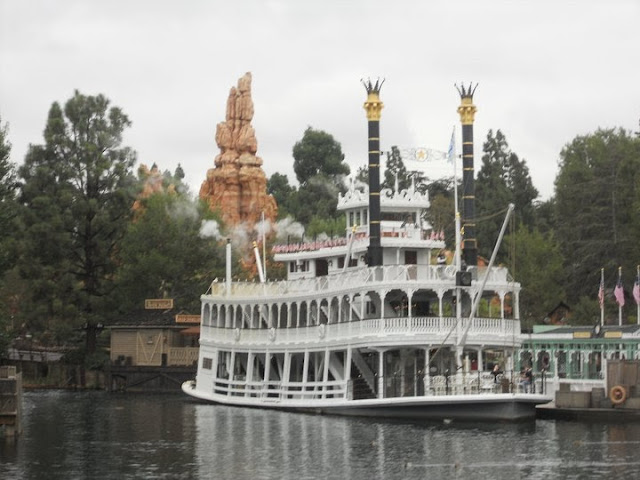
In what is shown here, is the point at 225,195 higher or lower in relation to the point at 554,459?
higher

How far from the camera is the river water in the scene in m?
39.6

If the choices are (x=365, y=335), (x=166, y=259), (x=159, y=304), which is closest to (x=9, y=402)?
(x=365, y=335)

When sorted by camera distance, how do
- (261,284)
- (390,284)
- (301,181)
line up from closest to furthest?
(390,284)
(261,284)
(301,181)

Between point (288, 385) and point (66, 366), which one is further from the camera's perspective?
point (66, 366)

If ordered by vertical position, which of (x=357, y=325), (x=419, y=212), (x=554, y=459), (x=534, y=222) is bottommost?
(x=554, y=459)

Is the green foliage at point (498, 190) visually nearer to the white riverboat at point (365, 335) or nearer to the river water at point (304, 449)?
the white riverboat at point (365, 335)

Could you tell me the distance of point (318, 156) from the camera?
481 feet

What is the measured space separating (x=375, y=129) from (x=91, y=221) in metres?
33.2

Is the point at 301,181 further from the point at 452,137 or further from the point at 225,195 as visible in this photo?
the point at 452,137

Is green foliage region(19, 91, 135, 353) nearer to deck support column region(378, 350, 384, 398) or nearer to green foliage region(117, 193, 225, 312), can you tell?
green foliage region(117, 193, 225, 312)

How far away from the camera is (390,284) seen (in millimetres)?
54625

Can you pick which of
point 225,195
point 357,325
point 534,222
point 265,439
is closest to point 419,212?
point 357,325

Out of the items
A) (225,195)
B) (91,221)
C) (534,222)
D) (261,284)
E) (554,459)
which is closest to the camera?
(554,459)

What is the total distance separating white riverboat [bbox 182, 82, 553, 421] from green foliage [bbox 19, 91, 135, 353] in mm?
20663
